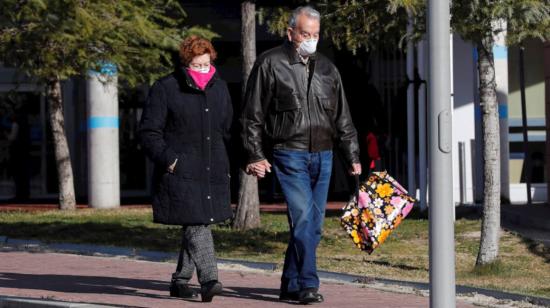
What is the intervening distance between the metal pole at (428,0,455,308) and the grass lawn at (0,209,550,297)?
3.31 m

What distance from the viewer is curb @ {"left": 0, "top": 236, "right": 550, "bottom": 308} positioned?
862 cm

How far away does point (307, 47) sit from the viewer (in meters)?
8.37

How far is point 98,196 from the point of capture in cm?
2298

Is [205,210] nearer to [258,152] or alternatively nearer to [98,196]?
[258,152]

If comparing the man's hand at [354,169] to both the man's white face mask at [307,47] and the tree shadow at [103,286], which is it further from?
the tree shadow at [103,286]

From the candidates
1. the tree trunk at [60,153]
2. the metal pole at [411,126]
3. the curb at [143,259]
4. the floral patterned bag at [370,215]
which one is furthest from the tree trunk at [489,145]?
the tree trunk at [60,153]

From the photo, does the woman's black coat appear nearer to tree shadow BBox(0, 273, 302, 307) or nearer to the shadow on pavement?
tree shadow BBox(0, 273, 302, 307)

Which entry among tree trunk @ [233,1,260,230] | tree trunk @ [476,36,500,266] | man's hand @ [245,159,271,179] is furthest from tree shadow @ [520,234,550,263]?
man's hand @ [245,159,271,179]

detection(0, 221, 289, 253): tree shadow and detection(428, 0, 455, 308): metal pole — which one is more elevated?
detection(428, 0, 455, 308): metal pole

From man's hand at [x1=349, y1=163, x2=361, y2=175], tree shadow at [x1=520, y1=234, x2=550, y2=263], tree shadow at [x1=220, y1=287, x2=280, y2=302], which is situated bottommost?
tree shadow at [x1=220, y1=287, x2=280, y2=302]

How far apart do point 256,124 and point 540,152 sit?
13.7 metres

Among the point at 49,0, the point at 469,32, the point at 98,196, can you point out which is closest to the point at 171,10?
the point at 98,196

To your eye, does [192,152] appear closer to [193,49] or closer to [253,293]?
[193,49]

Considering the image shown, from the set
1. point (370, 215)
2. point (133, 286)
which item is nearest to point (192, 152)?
point (370, 215)
